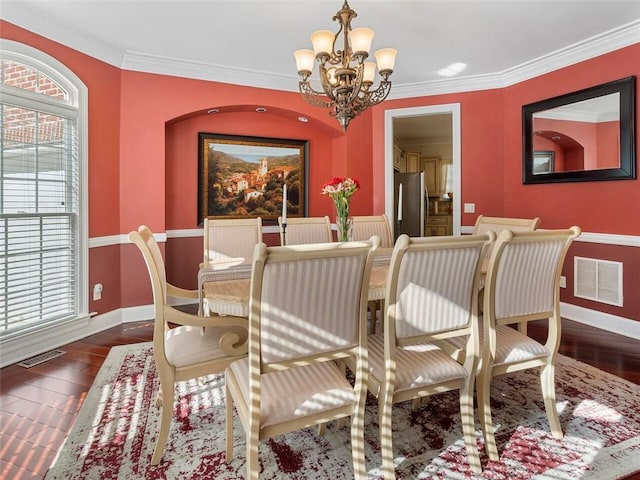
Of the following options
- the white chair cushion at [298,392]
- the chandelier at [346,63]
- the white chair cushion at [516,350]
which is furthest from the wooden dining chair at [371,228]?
the white chair cushion at [298,392]

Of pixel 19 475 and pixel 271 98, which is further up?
pixel 271 98

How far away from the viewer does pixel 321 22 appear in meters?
2.99

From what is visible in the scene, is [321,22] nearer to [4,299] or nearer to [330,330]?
[330,330]

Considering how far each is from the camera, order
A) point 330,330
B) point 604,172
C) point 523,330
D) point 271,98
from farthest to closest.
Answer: point 271,98 < point 604,172 < point 523,330 < point 330,330

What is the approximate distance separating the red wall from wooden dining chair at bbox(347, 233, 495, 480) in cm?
269

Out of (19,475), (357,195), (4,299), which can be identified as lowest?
(19,475)

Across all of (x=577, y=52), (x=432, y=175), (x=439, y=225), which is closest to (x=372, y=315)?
(x=577, y=52)

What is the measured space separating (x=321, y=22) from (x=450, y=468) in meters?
3.18

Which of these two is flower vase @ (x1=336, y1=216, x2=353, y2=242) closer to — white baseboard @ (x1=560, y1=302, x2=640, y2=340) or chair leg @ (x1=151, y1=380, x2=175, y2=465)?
chair leg @ (x1=151, y1=380, x2=175, y2=465)

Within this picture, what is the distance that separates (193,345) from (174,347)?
9 centimetres

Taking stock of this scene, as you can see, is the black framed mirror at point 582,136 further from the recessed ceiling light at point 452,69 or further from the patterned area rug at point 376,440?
the patterned area rug at point 376,440

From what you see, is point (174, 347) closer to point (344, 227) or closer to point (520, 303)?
point (344, 227)

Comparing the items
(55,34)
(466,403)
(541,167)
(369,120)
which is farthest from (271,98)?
(466,403)

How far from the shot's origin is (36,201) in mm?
2912
